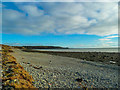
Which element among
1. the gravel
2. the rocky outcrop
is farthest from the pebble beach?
the rocky outcrop

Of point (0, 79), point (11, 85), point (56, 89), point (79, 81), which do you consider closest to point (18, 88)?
point (11, 85)

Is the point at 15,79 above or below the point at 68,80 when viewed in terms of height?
above

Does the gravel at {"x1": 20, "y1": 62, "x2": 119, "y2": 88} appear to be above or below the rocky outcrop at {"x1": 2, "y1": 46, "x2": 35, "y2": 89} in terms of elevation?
below

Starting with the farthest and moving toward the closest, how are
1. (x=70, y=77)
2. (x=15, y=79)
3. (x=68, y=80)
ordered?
(x=70, y=77) → (x=68, y=80) → (x=15, y=79)

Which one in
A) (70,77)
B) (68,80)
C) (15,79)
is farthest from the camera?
(70,77)

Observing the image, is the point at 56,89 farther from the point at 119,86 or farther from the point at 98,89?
the point at 119,86

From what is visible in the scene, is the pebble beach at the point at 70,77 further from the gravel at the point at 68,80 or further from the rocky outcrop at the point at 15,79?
the rocky outcrop at the point at 15,79

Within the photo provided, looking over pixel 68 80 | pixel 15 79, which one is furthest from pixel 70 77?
pixel 15 79

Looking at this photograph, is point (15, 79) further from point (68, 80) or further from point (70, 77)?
point (70, 77)

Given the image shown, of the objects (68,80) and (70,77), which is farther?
(70,77)

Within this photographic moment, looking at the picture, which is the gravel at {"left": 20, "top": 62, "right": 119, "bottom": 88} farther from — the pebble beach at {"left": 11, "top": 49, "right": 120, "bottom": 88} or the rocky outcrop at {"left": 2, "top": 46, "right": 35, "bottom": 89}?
the rocky outcrop at {"left": 2, "top": 46, "right": 35, "bottom": 89}

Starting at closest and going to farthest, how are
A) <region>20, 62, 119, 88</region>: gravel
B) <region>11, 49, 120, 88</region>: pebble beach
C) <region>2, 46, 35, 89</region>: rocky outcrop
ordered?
<region>2, 46, 35, 89</region>: rocky outcrop < <region>20, 62, 119, 88</region>: gravel < <region>11, 49, 120, 88</region>: pebble beach

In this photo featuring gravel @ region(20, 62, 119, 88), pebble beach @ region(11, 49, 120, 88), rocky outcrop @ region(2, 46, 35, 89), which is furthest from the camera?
pebble beach @ region(11, 49, 120, 88)

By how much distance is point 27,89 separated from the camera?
337 cm
